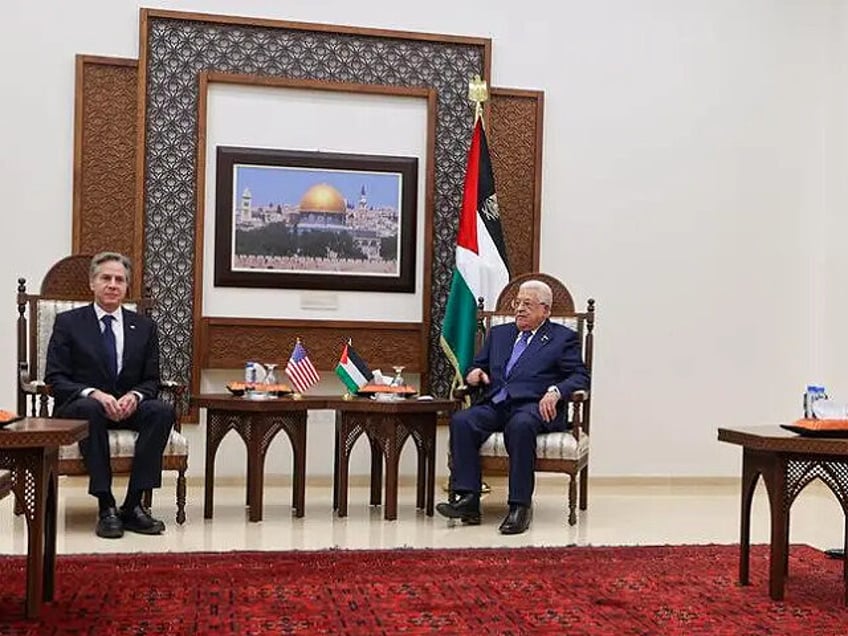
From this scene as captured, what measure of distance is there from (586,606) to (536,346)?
7.29 feet

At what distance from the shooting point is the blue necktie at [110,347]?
513cm

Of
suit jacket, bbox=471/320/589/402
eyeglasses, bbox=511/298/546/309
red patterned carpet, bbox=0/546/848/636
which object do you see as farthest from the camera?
eyeglasses, bbox=511/298/546/309

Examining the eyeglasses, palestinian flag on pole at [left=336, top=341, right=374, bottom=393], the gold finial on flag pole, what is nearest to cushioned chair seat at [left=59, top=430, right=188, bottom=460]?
palestinian flag on pole at [left=336, top=341, right=374, bottom=393]

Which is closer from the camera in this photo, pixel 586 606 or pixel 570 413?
pixel 586 606

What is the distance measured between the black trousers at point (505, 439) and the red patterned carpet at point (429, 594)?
681mm

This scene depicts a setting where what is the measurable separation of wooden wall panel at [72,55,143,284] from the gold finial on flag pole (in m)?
1.87

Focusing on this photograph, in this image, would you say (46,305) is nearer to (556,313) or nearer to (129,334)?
(129,334)

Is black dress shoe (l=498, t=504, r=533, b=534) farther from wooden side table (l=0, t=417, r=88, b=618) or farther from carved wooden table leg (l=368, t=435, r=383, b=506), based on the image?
wooden side table (l=0, t=417, r=88, b=618)

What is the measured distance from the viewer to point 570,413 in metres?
6.07

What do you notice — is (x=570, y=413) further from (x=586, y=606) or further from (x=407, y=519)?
(x=586, y=606)

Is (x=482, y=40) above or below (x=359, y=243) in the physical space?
above

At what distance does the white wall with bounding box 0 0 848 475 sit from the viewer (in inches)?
268

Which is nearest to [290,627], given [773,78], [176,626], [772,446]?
[176,626]

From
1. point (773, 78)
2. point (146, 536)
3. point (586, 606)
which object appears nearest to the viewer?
point (586, 606)
